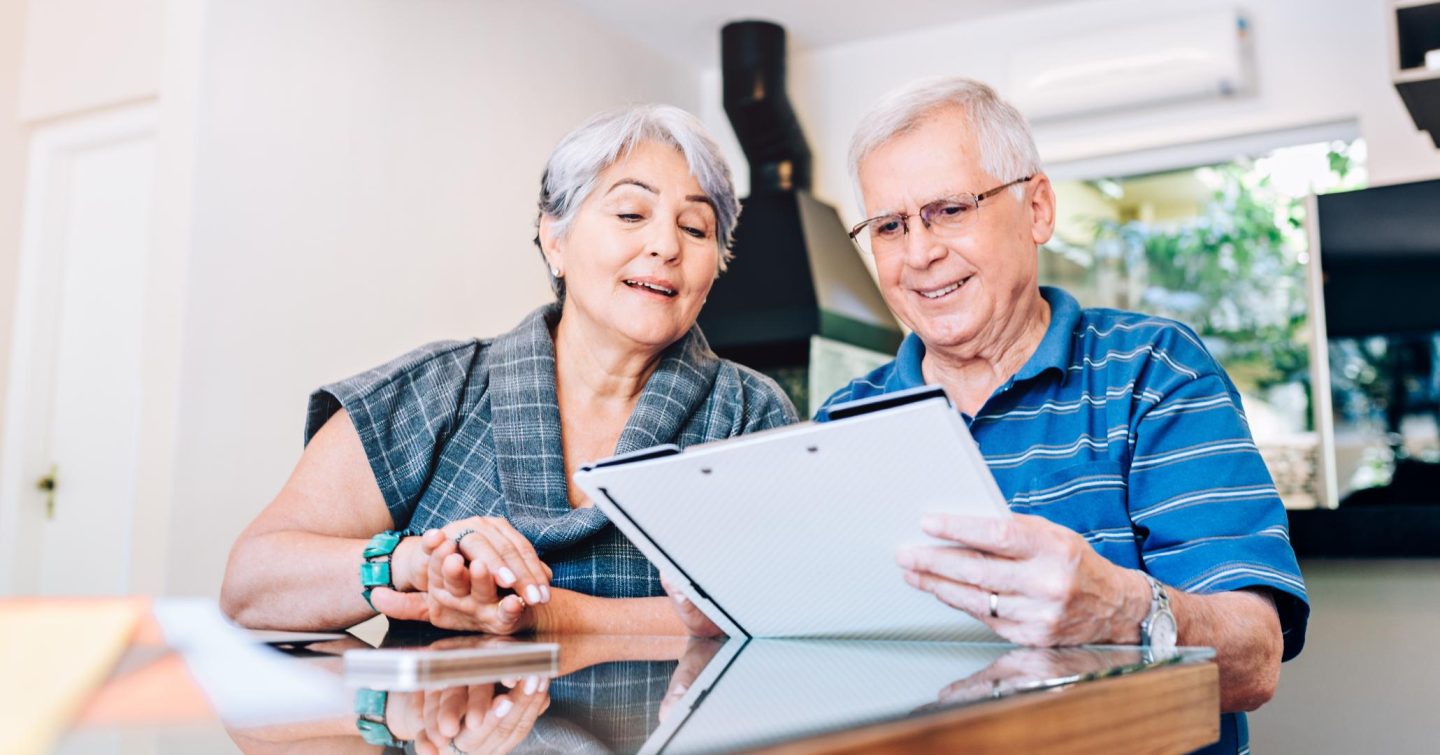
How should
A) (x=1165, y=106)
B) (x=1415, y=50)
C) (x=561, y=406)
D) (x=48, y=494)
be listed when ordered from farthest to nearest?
(x=1165, y=106)
(x=48, y=494)
(x=1415, y=50)
(x=561, y=406)

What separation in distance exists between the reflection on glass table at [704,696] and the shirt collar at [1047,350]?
46 cm

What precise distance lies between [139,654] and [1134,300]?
14.4 feet

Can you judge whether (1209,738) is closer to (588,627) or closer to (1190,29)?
(588,627)

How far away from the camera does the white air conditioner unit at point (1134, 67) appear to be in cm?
354

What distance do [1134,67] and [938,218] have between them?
2641 mm

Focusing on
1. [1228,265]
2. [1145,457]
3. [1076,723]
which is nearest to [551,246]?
[1145,457]

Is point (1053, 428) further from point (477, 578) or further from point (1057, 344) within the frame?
point (477, 578)

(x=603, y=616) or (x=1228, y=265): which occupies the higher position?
(x=1228, y=265)

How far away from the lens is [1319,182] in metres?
3.81

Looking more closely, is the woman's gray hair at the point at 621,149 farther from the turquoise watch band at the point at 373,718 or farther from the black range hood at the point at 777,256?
the black range hood at the point at 777,256

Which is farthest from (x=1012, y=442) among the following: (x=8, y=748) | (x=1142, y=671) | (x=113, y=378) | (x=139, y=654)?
(x=113, y=378)

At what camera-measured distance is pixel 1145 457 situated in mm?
1146

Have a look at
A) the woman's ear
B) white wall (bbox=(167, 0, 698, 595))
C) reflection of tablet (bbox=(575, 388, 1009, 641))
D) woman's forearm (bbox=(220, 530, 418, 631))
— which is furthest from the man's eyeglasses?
white wall (bbox=(167, 0, 698, 595))

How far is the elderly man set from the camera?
31.9 inches
